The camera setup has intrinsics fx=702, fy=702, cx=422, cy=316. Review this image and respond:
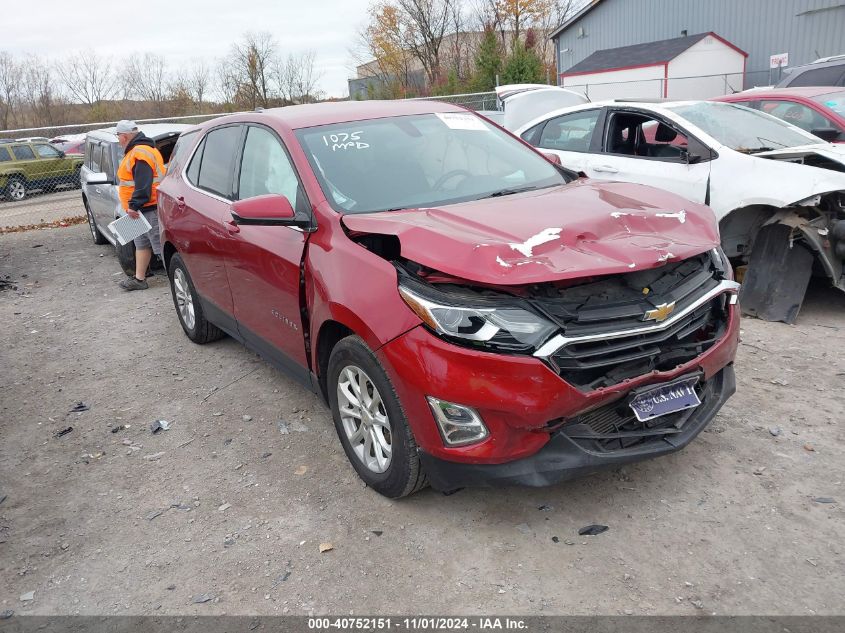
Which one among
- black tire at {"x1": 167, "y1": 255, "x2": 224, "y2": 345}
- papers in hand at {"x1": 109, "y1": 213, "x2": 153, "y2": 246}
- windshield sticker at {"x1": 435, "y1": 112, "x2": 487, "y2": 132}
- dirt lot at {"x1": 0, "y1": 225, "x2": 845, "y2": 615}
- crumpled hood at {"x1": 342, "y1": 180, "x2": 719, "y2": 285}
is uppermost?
windshield sticker at {"x1": 435, "y1": 112, "x2": 487, "y2": 132}

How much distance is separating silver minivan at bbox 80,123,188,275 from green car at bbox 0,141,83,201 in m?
10.6

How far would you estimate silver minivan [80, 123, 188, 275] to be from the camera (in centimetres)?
870

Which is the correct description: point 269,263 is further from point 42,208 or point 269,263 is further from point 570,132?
point 42,208

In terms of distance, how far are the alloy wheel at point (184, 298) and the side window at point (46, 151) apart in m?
16.9

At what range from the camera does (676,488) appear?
3.38 metres

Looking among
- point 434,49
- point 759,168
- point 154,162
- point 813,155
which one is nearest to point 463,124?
point 759,168

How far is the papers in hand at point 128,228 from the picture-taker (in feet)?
26.6

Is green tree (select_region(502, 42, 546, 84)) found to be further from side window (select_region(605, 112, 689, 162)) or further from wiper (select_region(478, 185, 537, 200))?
wiper (select_region(478, 185, 537, 200))

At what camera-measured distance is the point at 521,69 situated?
101 ft

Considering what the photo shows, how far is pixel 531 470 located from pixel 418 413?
A: 522mm

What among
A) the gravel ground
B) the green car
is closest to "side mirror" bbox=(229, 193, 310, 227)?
the gravel ground

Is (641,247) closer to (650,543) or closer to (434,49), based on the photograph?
(650,543)

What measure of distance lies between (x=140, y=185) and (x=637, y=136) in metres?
5.45

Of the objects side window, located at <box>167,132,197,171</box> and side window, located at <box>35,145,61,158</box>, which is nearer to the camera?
side window, located at <box>167,132,197,171</box>
